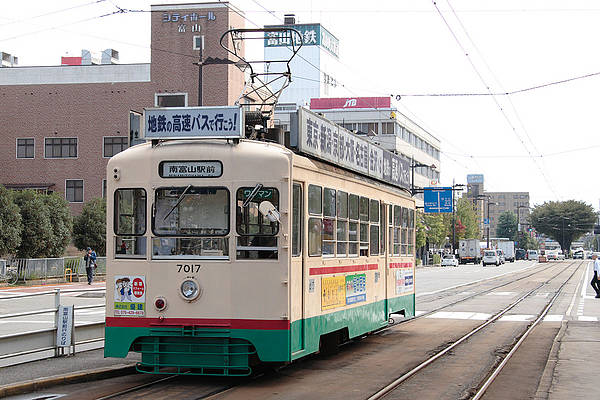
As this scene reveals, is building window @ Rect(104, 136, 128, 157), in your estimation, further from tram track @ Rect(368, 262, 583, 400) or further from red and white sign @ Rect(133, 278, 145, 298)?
red and white sign @ Rect(133, 278, 145, 298)

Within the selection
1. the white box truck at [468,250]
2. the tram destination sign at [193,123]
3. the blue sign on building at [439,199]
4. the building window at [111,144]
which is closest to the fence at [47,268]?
the building window at [111,144]

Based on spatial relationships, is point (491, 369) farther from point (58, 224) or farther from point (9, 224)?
point (58, 224)

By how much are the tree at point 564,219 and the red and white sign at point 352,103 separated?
62392 mm

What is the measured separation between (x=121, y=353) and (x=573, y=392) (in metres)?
5.66

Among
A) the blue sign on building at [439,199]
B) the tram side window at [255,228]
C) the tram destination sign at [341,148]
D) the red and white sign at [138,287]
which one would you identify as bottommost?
the red and white sign at [138,287]

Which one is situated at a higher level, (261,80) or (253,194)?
(261,80)

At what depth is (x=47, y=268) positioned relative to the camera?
39.9 metres

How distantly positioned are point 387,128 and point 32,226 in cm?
5302

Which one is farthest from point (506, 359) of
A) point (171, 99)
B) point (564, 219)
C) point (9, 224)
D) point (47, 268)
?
point (564, 219)

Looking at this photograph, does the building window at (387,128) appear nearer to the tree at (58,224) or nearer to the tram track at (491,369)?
the tree at (58,224)

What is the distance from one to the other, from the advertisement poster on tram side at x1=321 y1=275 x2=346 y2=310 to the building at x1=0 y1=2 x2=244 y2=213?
54.3m

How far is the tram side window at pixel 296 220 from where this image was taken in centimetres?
1061

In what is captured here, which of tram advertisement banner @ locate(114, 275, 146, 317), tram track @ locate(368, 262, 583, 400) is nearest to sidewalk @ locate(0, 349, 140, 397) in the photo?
tram advertisement banner @ locate(114, 275, 146, 317)

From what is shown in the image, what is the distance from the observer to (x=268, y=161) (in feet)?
34.4
